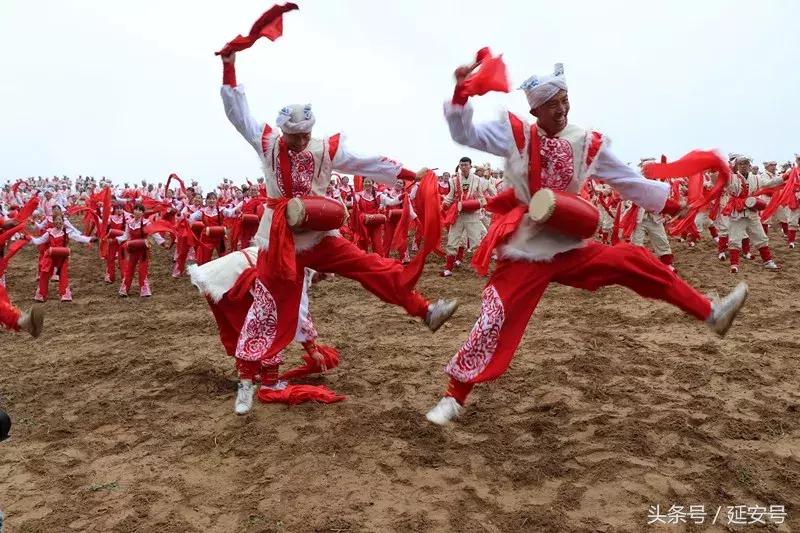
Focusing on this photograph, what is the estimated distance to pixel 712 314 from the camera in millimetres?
3164

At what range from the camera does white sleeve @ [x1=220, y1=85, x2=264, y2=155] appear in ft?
12.7

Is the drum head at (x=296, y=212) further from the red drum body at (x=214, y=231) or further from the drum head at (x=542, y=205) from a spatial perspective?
the red drum body at (x=214, y=231)

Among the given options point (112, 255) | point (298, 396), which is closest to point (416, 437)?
point (298, 396)

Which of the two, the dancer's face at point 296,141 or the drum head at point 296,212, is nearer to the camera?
the drum head at point 296,212

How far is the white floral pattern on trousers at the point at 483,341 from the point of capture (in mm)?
3154

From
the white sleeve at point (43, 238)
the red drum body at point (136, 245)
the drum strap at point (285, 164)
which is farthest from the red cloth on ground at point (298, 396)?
the white sleeve at point (43, 238)

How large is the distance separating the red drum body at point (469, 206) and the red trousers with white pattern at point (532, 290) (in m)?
6.89

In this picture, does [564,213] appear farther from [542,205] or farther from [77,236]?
[77,236]

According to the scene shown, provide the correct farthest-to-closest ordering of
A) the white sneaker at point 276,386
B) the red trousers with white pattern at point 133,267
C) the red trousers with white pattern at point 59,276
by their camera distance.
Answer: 1. the red trousers with white pattern at point 133,267
2. the red trousers with white pattern at point 59,276
3. the white sneaker at point 276,386

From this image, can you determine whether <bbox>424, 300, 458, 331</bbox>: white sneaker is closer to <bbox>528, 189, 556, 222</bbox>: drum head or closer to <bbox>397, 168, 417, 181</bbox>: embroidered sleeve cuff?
<bbox>397, 168, 417, 181</bbox>: embroidered sleeve cuff

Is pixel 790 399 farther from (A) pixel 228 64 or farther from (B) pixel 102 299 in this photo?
(B) pixel 102 299

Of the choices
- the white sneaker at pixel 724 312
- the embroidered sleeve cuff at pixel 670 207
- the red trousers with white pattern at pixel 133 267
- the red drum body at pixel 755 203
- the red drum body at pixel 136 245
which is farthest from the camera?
the red trousers with white pattern at pixel 133 267

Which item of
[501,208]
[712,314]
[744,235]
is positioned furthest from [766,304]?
[501,208]

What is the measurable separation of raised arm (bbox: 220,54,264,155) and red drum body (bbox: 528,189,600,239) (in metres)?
1.87
